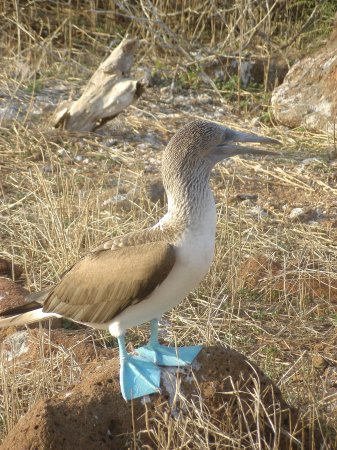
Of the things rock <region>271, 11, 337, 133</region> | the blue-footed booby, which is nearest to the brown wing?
the blue-footed booby

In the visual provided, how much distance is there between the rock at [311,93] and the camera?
25.6 feet

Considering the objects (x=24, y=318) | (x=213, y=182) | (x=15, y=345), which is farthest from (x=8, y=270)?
(x=213, y=182)

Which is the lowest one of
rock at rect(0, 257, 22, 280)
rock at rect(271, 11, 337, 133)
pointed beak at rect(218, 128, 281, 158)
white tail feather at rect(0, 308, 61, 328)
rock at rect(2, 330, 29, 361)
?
rock at rect(271, 11, 337, 133)

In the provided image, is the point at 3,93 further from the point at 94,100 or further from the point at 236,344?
the point at 236,344

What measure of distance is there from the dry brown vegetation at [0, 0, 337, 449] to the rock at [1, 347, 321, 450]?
0.16 feet

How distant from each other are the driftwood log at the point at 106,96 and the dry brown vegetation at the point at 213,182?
14 cm

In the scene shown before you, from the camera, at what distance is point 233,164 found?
7.28 meters

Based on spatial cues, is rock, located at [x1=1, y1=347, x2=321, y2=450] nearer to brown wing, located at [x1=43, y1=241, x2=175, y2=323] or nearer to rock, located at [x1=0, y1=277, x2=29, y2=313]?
brown wing, located at [x1=43, y1=241, x2=175, y2=323]

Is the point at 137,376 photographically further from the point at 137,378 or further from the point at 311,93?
the point at 311,93

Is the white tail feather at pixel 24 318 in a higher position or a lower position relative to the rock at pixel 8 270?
higher

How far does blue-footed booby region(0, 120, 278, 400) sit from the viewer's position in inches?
140

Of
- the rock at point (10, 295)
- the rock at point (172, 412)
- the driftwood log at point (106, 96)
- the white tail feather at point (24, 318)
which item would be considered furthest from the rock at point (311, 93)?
the rock at point (172, 412)

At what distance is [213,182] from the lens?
23.1 ft

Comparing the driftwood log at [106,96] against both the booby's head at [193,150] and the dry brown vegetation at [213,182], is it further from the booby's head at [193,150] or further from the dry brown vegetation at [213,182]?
the booby's head at [193,150]
